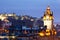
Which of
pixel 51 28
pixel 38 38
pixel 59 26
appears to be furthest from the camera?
pixel 59 26

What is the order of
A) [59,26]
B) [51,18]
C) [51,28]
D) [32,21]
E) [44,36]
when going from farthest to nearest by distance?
[32,21]
[59,26]
[51,18]
[51,28]
[44,36]

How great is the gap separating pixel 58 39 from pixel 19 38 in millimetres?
3506

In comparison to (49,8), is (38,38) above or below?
below

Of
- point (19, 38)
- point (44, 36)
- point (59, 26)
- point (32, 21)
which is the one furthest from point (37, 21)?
point (19, 38)

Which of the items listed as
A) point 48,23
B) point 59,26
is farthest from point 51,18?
point 59,26

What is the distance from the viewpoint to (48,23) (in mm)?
29250

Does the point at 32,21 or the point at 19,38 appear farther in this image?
the point at 32,21

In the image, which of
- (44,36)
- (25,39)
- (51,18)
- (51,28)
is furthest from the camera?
(51,18)

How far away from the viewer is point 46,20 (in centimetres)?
3008

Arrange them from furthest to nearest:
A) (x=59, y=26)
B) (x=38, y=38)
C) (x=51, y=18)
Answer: (x=59, y=26)
(x=51, y=18)
(x=38, y=38)

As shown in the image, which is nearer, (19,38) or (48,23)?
(19,38)

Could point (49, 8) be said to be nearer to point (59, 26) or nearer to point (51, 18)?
point (51, 18)

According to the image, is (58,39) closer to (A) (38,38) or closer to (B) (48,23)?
(A) (38,38)

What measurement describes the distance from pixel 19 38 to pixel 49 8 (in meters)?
8.24
